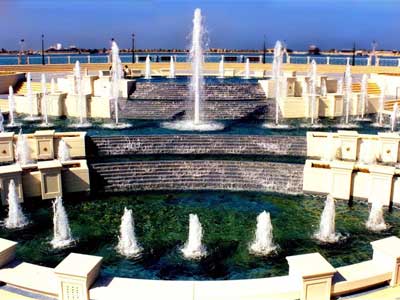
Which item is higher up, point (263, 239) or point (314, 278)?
point (314, 278)

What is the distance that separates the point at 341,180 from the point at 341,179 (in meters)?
0.03

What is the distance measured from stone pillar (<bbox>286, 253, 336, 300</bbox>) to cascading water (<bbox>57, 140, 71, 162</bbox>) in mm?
11167

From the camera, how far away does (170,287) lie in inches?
301

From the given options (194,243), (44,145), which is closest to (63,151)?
(44,145)

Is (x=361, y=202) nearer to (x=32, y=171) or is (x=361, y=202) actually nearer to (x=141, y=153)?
(x=141, y=153)

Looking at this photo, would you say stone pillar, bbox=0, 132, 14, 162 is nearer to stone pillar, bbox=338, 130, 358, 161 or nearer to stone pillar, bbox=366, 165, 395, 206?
stone pillar, bbox=338, 130, 358, 161

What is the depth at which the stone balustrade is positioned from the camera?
743 cm

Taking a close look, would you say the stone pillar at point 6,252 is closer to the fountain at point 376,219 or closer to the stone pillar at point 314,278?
the stone pillar at point 314,278

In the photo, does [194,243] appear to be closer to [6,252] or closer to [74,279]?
[74,279]

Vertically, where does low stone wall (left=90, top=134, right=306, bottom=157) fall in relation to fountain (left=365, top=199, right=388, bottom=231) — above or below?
above

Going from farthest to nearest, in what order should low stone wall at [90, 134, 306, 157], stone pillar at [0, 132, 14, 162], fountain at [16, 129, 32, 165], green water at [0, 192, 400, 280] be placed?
low stone wall at [90, 134, 306, 157]
stone pillar at [0, 132, 14, 162]
fountain at [16, 129, 32, 165]
green water at [0, 192, 400, 280]

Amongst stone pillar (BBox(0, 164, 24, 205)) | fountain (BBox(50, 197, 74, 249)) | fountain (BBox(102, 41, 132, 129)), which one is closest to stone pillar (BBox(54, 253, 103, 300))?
fountain (BBox(50, 197, 74, 249))

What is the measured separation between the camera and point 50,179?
1455cm

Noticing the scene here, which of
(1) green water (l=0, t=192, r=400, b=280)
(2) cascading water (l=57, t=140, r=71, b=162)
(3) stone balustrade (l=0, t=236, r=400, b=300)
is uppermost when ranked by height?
(2) cascading water (l=57, t=140, r=71, b=162)
